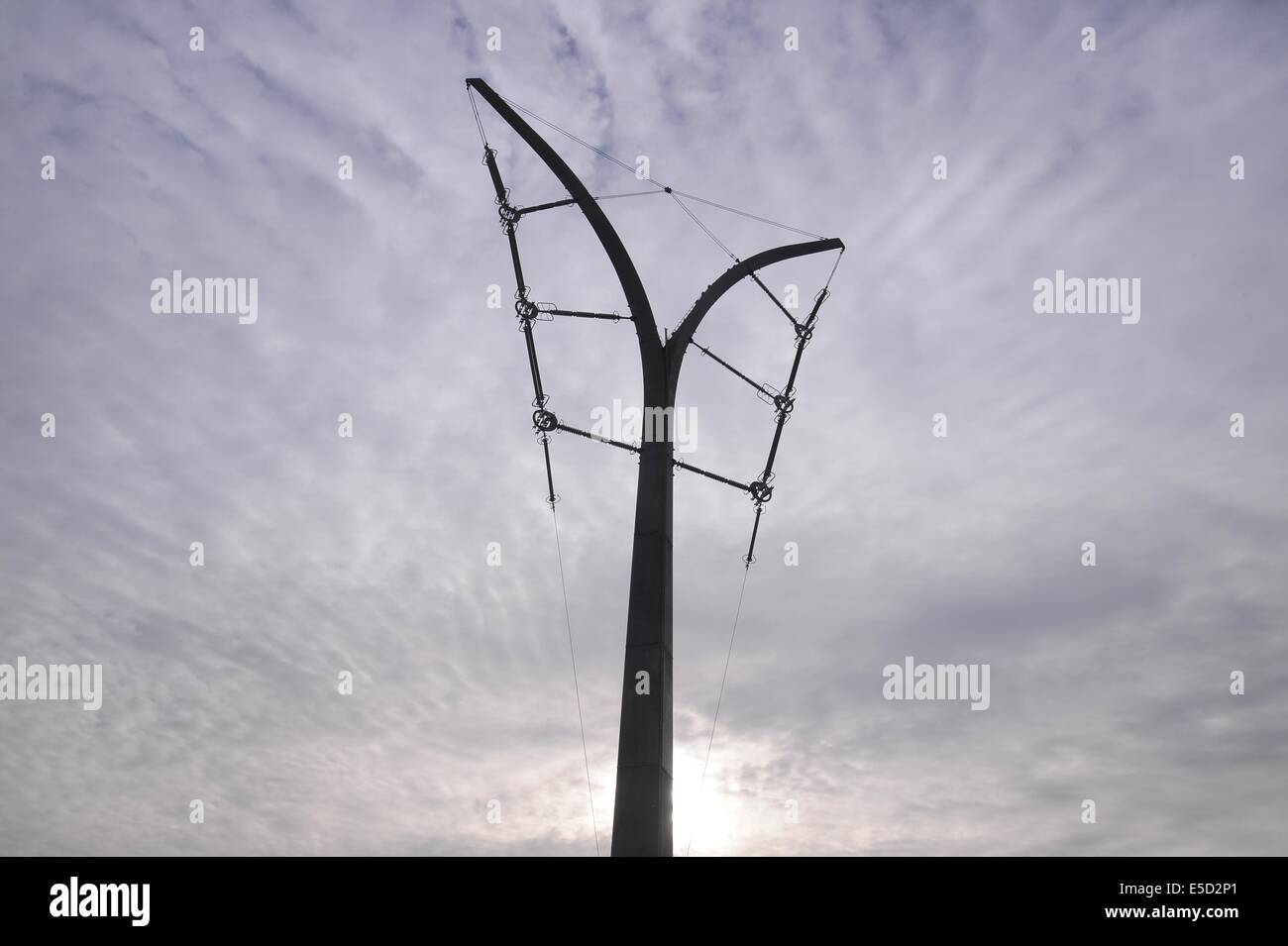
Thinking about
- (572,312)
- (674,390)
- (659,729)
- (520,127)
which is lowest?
(659,729)

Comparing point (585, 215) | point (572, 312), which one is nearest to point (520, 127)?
point (585, 215)

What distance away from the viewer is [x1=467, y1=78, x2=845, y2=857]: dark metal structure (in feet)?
71.2

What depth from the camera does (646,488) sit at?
25531 mm

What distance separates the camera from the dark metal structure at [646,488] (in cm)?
2169
